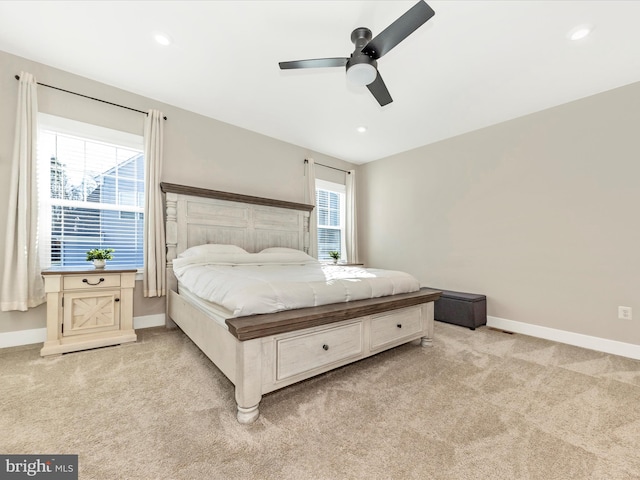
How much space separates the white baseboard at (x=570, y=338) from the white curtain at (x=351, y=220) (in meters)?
2.41

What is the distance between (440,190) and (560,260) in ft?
5.61

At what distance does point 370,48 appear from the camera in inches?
71.9

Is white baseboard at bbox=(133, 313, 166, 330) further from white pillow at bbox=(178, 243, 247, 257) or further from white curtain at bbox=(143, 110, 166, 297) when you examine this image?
white pillow at bbox=(178, 243, 247, 257)

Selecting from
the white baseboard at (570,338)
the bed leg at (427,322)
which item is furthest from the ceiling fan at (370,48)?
the white baseboard at (570,338)

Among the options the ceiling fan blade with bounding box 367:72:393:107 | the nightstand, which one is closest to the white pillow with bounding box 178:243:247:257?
the nightstand

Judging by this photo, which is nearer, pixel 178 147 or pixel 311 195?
pixel 178 147

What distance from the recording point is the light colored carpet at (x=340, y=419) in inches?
47.0

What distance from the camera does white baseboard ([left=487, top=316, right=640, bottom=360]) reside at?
2598 millimetres

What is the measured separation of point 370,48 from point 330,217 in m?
3.48

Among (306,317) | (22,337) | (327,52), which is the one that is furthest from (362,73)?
(22,337)

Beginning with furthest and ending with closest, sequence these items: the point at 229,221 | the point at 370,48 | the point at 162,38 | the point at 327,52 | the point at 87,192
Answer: the point at 229,221, the point at 87,192, the point at 327,52, the point at 162,38, the point at 370,48

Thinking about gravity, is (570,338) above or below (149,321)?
below

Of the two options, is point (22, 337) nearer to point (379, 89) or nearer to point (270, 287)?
point (270, 287)

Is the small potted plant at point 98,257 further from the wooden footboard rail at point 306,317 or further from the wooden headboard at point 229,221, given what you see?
the wooden footboard rail at point 306,317
